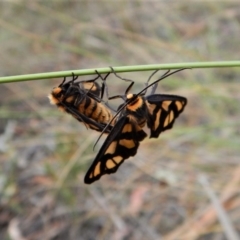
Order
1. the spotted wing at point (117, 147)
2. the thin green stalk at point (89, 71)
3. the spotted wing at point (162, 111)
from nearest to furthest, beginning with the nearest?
the thin green stalk at point (89, 71), the spotted wing at point (117, 147), the spotted wing at point (162, 111)

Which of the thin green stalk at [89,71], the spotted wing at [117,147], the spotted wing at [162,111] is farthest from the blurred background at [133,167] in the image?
the thin green stalk at [89,71]

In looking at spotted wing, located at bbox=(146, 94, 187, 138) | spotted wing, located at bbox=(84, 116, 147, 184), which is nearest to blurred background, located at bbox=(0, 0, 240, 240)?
spotted wing, located at bbox=(146, 94, 187, 138)

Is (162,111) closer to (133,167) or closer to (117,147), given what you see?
(117,147)

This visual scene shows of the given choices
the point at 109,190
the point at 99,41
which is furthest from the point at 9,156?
the point at 99,41

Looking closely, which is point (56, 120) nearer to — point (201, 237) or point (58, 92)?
point (201, 237)

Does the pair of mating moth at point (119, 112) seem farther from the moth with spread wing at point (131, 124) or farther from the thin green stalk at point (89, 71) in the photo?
the thin green stalk at point (89, 71)

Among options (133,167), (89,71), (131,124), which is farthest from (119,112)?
(133,167)

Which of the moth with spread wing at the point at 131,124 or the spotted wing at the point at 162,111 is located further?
the spotted wing at the point at 162,111
